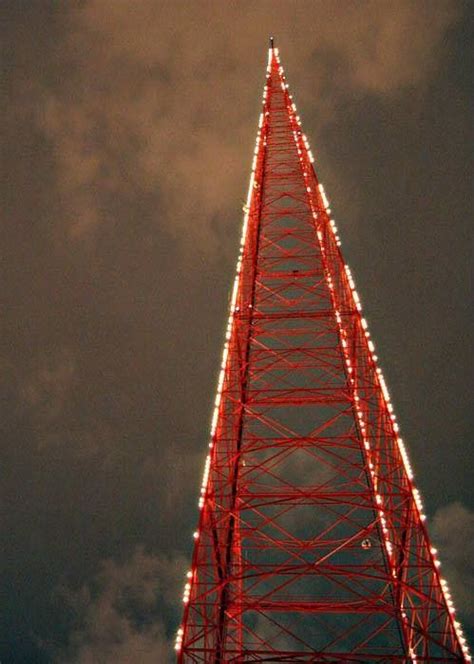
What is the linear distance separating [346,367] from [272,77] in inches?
477

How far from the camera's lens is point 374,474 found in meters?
14.6

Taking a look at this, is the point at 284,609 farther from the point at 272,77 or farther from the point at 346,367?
the point at 272,77

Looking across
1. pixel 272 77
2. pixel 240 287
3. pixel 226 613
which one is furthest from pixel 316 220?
pixel 226 613

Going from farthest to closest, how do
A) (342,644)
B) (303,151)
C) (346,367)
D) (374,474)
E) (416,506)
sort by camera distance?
(342,644)
(303,151)
(346,367)
(374,474)
(416,506)

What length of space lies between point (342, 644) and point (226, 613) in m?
49.7

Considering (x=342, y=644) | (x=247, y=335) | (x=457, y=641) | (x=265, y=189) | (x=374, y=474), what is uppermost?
(x=342, y=644)

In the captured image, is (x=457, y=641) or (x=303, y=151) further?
(x=303, y=151)

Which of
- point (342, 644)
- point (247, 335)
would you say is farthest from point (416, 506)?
point (342, 644)

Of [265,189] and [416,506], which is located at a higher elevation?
[265,189]

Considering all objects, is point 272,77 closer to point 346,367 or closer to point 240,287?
point 240,287

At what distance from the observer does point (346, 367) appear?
16719 mm

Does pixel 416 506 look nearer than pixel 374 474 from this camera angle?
Yes

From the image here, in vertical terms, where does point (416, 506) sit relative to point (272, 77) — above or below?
below

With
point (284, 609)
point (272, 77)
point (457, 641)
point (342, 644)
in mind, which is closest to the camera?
point (457, 641)
